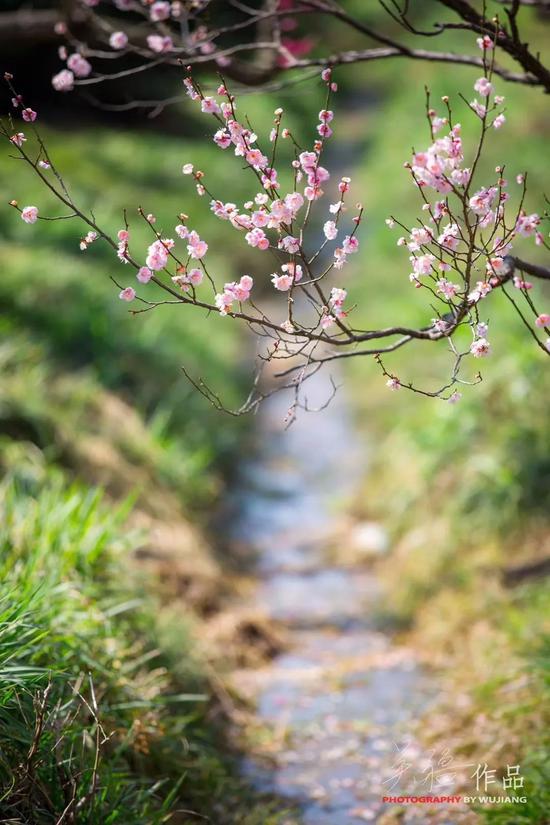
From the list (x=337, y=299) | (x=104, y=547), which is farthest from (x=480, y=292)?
(x=104, y=547)

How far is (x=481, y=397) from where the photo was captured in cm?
511

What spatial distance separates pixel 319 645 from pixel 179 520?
4.13ft

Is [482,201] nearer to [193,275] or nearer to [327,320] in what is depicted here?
[327,320]

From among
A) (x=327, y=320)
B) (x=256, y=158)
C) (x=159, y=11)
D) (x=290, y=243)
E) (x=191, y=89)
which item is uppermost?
(x=159, y=11)

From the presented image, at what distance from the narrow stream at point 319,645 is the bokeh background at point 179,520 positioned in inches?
6.8

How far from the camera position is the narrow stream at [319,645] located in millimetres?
3275

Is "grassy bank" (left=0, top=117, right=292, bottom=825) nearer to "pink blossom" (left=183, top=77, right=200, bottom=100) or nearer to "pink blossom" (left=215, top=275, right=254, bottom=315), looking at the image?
"pink blossom" (left=215, top=275, right=254, bottom=315)

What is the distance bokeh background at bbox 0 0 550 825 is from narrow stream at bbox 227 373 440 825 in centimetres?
17

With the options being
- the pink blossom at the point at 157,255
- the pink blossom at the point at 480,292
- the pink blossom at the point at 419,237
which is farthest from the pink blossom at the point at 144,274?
the pink blossom at the point at 480,292

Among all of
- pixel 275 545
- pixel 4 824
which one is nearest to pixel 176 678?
pixel 4 824

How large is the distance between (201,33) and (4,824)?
2.79m

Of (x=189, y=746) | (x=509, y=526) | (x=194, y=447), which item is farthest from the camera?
(x=194, y=447)

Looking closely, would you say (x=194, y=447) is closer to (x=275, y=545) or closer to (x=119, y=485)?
(x=275, y=545)

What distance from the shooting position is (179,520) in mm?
5348
